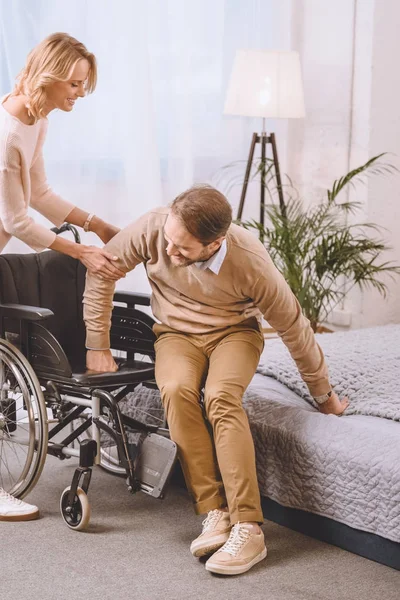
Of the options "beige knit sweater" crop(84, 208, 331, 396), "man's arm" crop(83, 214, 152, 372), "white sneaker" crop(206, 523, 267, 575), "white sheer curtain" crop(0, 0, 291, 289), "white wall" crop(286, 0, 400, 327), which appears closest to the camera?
"white sneaker" crop(206, 523, 267, 575)

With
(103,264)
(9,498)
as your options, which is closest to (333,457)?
(103,264)

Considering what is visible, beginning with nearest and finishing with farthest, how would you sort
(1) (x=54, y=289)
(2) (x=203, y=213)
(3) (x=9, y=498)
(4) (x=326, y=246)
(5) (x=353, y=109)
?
(2) (x=203, y=213) → (3) (x=9, y=498) → (1) (x=54, y=289) → (4) (x=326, y=246) → (5) (x=353, y=109)

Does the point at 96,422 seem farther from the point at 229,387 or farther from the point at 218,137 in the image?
the point at 218,137

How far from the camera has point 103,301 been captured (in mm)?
2629

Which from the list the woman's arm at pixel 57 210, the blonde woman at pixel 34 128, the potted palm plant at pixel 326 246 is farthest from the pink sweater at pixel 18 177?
the potted palm plant at pixel 326 246

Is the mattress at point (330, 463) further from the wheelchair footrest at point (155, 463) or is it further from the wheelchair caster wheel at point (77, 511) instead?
the wheelchair caster wheel at point (77, 511)

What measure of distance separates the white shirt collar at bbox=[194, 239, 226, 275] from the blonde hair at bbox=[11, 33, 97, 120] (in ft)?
2.06

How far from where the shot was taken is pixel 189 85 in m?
4.16

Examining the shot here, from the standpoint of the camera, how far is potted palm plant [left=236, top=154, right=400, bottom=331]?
407cm

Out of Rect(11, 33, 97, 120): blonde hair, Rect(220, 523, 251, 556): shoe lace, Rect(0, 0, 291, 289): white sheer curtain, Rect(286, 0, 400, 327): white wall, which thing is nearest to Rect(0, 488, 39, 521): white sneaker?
Rect(220, 523, 251, 556): shoe lace

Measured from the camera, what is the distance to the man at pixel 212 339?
2332 mm

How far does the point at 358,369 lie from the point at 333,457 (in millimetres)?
650

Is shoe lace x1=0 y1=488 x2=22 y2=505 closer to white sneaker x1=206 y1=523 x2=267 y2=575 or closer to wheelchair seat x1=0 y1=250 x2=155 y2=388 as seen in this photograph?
wheelchair seat x1=0 y1=250 x2=155 y2=388

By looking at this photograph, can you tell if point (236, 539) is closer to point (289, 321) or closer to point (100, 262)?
point (289, 321)
